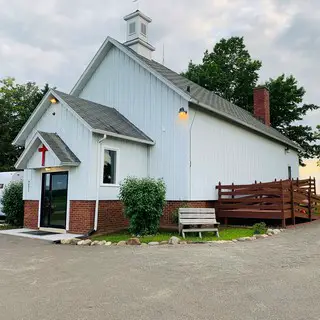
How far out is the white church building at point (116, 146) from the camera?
11344 mm

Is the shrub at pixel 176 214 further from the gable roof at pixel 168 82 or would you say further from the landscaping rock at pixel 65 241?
the gable roof at pixel 168 82

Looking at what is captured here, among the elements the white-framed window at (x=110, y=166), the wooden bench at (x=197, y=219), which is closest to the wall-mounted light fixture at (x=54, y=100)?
the white-framed window at (x=110, y=166)

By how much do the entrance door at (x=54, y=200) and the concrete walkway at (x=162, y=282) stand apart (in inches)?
124

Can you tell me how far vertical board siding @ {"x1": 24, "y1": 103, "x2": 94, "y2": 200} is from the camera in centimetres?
1118

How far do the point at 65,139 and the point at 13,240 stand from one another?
3906mm

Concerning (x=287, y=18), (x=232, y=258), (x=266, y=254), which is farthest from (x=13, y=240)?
(x=287, y=18)

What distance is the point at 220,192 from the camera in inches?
540

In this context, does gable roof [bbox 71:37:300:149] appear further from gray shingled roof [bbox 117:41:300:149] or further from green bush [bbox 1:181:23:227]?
green bush [bbox 1:181:23:227]

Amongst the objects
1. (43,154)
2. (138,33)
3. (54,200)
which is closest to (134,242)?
(54,200)

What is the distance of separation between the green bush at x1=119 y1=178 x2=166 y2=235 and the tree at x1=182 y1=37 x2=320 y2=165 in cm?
2560

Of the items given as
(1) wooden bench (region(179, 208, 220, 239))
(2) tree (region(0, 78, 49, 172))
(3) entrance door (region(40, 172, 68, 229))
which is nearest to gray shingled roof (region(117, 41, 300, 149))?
(1) wooden bench (region(179, 208, 220, 239))

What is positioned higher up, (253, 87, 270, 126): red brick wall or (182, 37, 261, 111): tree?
(182, 37, 261, 111): tree

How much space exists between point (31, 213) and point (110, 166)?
12.9 ft

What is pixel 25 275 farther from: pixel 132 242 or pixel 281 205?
pixel 281 205
